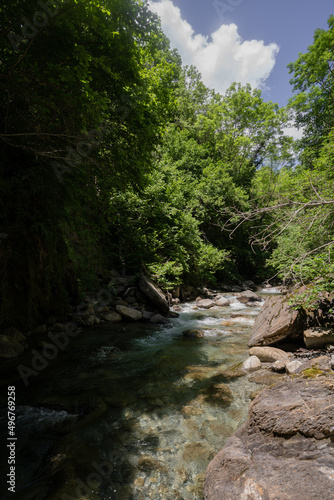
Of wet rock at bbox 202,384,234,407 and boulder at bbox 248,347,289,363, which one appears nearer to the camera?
wet rock at bbox 202,384,234,407

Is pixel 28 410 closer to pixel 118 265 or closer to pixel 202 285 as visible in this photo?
pixel 118 265

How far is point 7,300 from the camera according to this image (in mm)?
5016

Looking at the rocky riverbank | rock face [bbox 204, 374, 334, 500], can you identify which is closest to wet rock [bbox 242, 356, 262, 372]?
the rocky riverbank

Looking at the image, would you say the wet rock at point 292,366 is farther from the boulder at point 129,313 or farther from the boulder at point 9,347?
the boulder at point 9,347

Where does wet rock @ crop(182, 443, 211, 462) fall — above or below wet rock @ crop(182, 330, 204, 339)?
above

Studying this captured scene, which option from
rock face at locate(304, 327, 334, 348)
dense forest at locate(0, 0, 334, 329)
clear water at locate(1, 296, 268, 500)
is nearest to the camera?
clear water at locate(1, 296, 268, 500)

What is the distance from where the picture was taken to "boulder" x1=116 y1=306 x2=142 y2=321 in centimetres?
806

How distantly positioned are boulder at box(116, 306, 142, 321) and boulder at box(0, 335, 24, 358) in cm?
357

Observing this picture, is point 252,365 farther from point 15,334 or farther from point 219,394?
point 15,334

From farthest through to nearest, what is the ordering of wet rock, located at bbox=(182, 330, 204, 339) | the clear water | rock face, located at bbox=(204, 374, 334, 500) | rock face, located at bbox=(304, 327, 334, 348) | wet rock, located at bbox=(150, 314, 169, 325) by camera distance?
1. wet rock, located at bbox=(150, 314, 169, 325)
2. wet rock, located at bbox=(182, 330, 204, 339)
3. rock face, located at bbox=(304, 327, 334, 348)
4. the clear water
5. rock face, located at bbox=(204, 374, 334, 500)

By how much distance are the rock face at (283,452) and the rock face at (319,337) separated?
2.45 m

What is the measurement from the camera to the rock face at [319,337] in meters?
4.58

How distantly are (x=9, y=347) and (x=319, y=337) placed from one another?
6.45m

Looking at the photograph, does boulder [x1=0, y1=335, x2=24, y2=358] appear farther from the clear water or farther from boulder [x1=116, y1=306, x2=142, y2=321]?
boulder [x1=116, y1=306, x2=142, y2=321]
